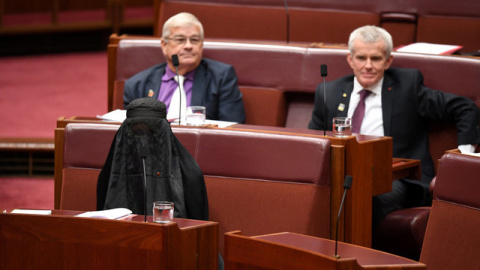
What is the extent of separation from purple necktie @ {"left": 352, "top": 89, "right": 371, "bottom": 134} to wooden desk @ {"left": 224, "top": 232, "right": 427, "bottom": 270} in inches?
24.6

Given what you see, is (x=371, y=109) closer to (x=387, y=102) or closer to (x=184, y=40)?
(x=387, y=102)

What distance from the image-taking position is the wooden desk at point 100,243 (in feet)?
3.27

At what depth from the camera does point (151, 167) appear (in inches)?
47.0

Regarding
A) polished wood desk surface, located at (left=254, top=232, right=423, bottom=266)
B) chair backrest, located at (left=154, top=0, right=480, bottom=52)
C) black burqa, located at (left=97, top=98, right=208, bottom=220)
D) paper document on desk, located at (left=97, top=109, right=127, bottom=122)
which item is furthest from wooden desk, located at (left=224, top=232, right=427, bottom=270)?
chair backrest, located at (left=154, top=0, right=480, bottom=52)

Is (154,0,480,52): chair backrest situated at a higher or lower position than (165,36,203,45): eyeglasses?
higher

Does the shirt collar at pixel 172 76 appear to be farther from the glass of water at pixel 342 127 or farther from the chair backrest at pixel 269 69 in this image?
the glass of water at pixel 342 127

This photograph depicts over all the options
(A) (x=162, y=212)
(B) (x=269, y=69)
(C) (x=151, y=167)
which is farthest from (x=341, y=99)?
(A) (x=162, y=212)

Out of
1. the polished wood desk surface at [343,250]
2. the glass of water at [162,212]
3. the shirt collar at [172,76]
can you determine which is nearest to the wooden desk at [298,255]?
the polished wood desk surface at [343,250]

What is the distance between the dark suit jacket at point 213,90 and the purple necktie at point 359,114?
0.24 m

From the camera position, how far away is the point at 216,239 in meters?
1.07

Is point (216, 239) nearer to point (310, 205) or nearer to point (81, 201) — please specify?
point (310, 205)

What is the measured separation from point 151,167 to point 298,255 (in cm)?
36

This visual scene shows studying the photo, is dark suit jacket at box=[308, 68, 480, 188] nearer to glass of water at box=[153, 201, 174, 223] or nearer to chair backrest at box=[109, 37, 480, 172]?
chair backrest at box=[109, 37, 480, 172]

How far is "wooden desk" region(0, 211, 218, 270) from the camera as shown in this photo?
3.27ft
